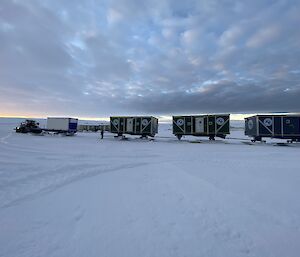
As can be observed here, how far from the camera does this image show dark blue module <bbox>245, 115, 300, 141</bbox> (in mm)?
24406

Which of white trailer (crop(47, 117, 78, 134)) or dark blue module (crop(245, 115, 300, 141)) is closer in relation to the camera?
dark blue module (crop(245, 115, 300, 141))

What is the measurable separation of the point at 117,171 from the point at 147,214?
445 cm

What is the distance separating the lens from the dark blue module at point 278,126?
24406 mm

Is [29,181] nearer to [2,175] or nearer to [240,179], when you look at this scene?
[2,175]

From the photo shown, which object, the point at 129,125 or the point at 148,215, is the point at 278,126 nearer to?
the point at 129,125

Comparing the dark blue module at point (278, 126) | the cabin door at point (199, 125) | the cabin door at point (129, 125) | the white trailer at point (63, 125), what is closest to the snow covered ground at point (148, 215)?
the dark blue module at point (278, 126)

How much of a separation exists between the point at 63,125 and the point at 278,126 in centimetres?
3604

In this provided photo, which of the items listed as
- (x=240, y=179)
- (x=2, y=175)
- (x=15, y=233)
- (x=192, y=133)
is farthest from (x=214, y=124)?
(x=15, y=233)

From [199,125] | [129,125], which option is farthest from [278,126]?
[129,125]

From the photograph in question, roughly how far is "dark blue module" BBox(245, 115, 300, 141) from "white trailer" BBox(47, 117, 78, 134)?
106 feet

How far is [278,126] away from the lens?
24.8 metres

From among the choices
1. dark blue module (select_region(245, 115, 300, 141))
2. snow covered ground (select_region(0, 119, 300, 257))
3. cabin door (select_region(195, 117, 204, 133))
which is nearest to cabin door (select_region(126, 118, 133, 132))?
cabin door (select_region(195, 117, 204, 133))

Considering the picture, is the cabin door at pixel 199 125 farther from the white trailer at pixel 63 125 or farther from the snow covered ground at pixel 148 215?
the white trailer at pixel 63 125

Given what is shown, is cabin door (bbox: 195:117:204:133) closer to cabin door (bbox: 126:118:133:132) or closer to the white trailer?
cabin door (bbox: 126:118:133:132)
